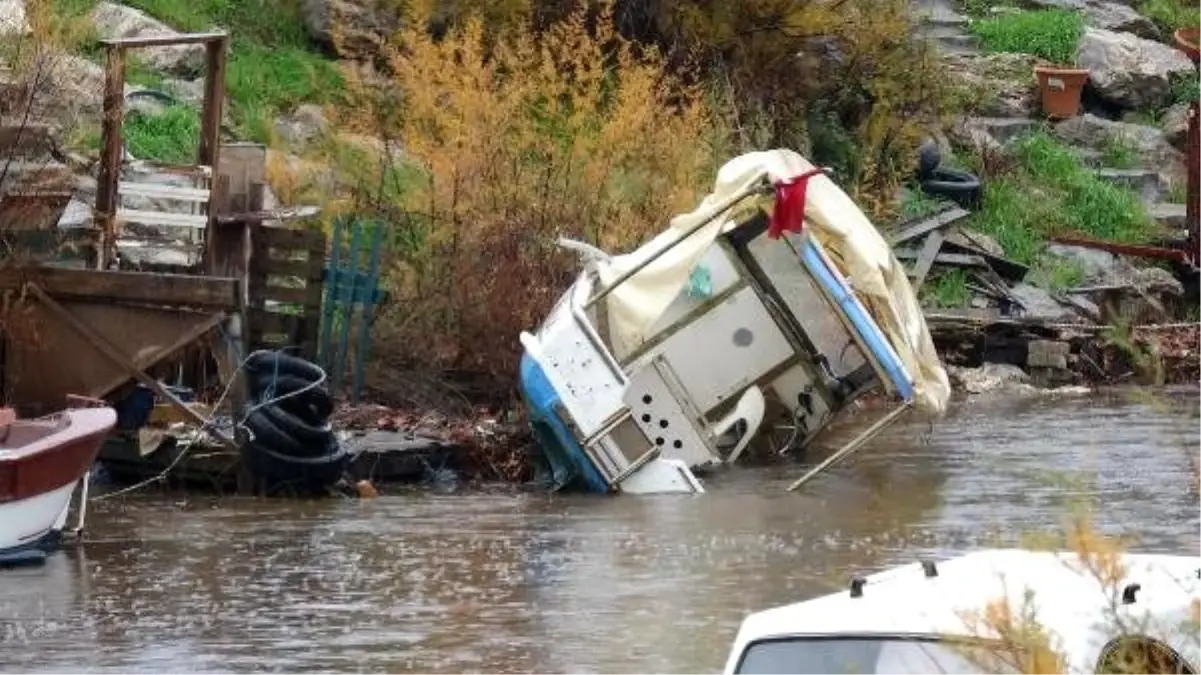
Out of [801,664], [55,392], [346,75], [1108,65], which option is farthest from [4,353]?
[1108,65]

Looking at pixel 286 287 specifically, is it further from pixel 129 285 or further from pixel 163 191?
pixel 129 285

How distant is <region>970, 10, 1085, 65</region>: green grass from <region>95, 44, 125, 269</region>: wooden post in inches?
990

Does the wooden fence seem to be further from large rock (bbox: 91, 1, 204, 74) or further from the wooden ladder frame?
large rock (bbox: 91, 1, 204, 74)

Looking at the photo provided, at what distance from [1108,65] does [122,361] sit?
27.9 metres

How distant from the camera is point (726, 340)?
23.1 meters

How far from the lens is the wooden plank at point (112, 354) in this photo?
69.5 feet

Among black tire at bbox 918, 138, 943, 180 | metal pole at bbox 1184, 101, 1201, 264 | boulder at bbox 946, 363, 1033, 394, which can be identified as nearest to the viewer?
boulder at bbox 946, 363, 1033, 394

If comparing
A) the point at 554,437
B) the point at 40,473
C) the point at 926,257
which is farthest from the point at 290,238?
the point at 926,257

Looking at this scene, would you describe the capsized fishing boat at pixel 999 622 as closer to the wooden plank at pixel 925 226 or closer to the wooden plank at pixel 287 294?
the wooden plank at pixel 287 294

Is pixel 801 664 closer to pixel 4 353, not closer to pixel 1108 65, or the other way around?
pixel 4 353

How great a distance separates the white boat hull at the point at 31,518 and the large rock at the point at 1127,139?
2865 cm

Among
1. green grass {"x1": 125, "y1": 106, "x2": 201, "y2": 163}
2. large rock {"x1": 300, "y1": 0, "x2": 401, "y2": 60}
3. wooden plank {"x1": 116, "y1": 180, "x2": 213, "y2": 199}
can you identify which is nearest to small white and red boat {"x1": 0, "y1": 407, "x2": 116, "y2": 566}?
wooden plank {"x1": 116, "y1": 180, "x2": 213, "y2": 199}

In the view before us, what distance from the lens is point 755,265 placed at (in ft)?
76.1

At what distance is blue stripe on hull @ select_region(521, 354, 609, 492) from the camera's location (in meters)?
21.6
